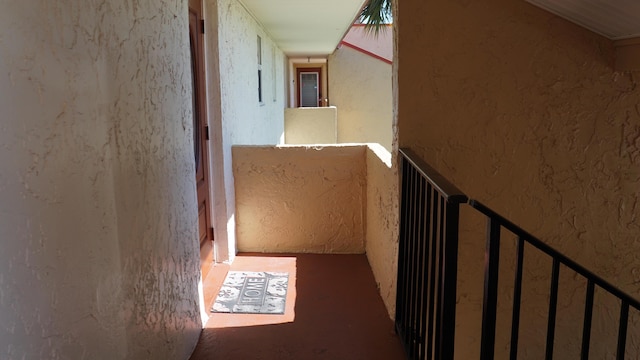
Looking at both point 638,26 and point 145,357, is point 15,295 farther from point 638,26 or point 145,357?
point 638,26

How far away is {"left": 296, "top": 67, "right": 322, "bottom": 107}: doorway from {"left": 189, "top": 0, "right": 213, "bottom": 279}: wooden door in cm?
1141

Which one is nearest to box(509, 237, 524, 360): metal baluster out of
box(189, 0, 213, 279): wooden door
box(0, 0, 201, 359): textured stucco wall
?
box(0, 0, 201, 359): textured stucco wall

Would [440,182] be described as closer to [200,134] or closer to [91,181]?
[91,181]

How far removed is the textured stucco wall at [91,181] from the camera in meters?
1.20

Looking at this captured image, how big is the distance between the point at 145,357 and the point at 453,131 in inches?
75.7

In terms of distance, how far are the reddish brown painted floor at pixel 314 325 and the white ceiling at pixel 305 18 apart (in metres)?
2.55

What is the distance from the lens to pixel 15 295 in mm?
1180

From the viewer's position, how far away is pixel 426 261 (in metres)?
2.18

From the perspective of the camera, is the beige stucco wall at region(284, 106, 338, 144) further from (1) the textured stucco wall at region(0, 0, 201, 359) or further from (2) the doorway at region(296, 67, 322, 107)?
(1) the textured stucco wall at region(0, 0, 201, 359)

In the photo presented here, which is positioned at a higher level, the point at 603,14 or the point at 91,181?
the point at 603,14

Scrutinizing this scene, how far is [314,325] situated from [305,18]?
3972mm

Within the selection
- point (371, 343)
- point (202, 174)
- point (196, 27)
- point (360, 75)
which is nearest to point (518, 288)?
point (371, 343)

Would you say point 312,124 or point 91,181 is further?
point 312,124

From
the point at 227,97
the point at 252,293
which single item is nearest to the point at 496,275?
the point at 252,293
